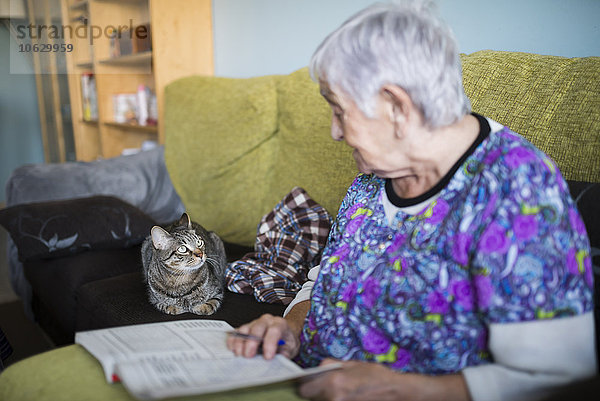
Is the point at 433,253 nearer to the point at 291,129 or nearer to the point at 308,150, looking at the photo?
the point at 308,150

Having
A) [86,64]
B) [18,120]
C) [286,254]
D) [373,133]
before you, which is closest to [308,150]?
[286,254]

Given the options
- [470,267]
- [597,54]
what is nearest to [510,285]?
[470,267]

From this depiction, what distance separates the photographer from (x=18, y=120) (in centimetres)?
414

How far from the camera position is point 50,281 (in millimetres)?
1910

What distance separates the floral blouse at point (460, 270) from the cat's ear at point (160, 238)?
0.68m

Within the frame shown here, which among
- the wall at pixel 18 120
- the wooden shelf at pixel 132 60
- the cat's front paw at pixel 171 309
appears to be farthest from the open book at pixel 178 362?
the wall at pixel 18 120

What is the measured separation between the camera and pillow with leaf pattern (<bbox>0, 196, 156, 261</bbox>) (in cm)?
192

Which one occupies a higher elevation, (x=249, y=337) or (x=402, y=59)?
(x=402, y=59)

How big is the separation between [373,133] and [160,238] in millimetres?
864

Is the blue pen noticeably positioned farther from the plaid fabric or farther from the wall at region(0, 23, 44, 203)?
the wall at region(0, 23, 44, 203)

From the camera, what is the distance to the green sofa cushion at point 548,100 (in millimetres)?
1063

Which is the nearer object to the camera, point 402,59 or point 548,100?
point 402,59

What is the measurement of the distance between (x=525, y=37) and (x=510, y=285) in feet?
3.66

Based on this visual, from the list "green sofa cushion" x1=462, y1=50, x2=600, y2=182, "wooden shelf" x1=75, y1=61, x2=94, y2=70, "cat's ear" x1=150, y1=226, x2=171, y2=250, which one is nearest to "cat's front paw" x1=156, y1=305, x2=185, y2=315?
"cat's ear" x1=150, y1=226, x2=171, y2=250
